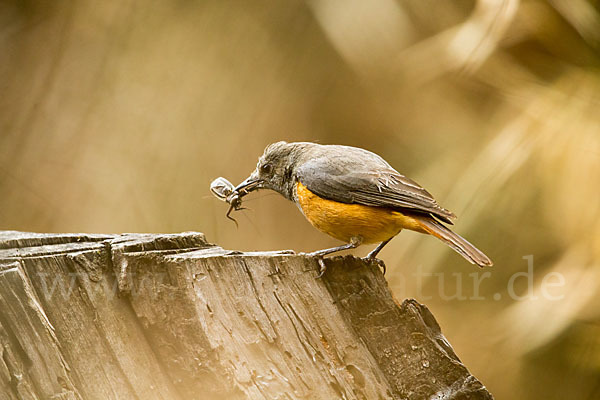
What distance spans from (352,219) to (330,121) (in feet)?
5.06

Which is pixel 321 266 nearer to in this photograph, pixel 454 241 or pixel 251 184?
pixel 454 241

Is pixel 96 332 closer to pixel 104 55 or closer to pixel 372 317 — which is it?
pixel 372 317

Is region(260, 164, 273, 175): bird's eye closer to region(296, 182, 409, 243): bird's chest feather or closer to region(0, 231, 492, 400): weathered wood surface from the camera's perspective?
region(296, 182, 409, 243): bird's chest feather

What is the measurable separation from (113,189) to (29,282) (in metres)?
2.18

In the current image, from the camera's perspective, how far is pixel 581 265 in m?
3.44

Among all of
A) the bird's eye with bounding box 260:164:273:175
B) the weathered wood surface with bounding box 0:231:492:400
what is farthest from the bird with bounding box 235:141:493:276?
the weathered wood surface with bounding box 0:231:492:400

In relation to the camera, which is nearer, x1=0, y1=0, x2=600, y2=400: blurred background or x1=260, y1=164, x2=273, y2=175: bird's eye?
x1=260, y1=164, x2=273, y2=175: bird's eye

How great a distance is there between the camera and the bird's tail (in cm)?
227

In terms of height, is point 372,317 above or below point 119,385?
below

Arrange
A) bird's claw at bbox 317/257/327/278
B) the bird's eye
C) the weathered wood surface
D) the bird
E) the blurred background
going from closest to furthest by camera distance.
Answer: the weathered wood surface < bird's claw at bbox 317/257/327/278 < the bird < the bird's eye < the blurred background

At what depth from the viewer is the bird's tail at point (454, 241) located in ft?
7.46

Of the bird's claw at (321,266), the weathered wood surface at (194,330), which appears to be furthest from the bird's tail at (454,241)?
the bird's claw at (321,266)

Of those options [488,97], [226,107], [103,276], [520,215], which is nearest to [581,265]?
[520,215]

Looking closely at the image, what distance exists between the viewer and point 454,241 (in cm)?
236
